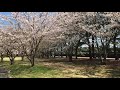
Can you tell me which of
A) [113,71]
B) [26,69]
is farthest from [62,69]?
[113,71]

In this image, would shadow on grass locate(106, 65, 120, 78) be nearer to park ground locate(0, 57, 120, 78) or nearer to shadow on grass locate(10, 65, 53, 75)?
park ground locate(0, 57, 120, 78)

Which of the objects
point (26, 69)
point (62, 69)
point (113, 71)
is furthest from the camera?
point (62, 69)

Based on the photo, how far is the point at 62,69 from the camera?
25.2 ft

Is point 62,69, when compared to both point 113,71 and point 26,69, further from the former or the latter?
point 113,71

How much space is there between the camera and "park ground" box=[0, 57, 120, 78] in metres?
7.20

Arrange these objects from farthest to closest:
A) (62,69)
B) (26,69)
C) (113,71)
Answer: (62,69)
(26,69)
(113,71)

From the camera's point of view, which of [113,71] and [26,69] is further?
[26,69]

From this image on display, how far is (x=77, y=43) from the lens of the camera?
28.5ft

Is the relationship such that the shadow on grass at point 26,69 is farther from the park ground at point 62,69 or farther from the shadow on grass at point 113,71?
the shadow on grass at point 113,71

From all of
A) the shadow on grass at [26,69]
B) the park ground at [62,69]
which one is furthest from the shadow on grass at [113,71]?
the shadow on grass at [26,69]
